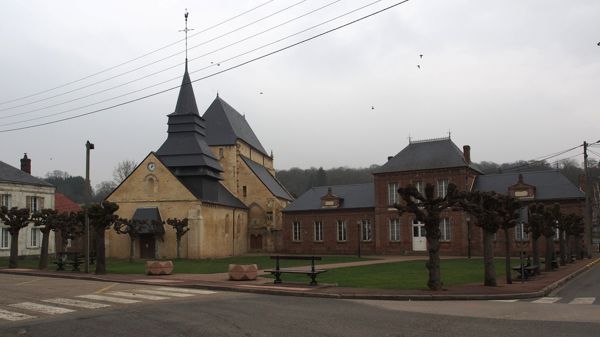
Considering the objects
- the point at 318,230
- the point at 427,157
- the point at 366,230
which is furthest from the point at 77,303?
the point at 318,230

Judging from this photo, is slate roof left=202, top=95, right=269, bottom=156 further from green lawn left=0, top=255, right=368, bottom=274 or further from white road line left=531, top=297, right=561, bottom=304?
white road line left=531, top=297, right=561, bottom=304

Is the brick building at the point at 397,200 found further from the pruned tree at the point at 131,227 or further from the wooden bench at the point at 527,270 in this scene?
the wooden bench at the point at 527,270

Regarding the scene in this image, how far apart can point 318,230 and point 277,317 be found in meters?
42.2

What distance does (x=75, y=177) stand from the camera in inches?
4749

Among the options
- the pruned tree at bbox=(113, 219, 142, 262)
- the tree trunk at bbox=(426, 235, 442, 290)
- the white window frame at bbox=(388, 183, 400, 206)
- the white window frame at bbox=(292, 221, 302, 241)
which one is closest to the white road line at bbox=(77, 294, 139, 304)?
the tree trunk at bbox=(426, 235, 442, 290)

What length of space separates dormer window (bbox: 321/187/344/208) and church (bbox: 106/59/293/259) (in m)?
8.47

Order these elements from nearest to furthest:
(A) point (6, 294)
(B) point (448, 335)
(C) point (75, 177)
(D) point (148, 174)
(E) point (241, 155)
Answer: (B) point (448, 335) < (A) point (6, 294) < (D) point (148, 174) < (E) point (241, 155) < (C) point (75, 177)

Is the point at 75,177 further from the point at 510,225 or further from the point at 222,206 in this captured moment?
the point at 510,225

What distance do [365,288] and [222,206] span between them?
119ft

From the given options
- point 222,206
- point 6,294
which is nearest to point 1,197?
point 222,206

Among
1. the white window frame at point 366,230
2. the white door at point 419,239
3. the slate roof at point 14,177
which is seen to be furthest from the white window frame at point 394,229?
the slate roof at point 14,177

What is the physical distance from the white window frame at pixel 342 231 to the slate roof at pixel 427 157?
6.44 metres

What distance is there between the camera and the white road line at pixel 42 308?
1317cm

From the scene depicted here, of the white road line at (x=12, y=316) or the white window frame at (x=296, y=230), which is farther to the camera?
the white window frame at (x=296, y=230)
